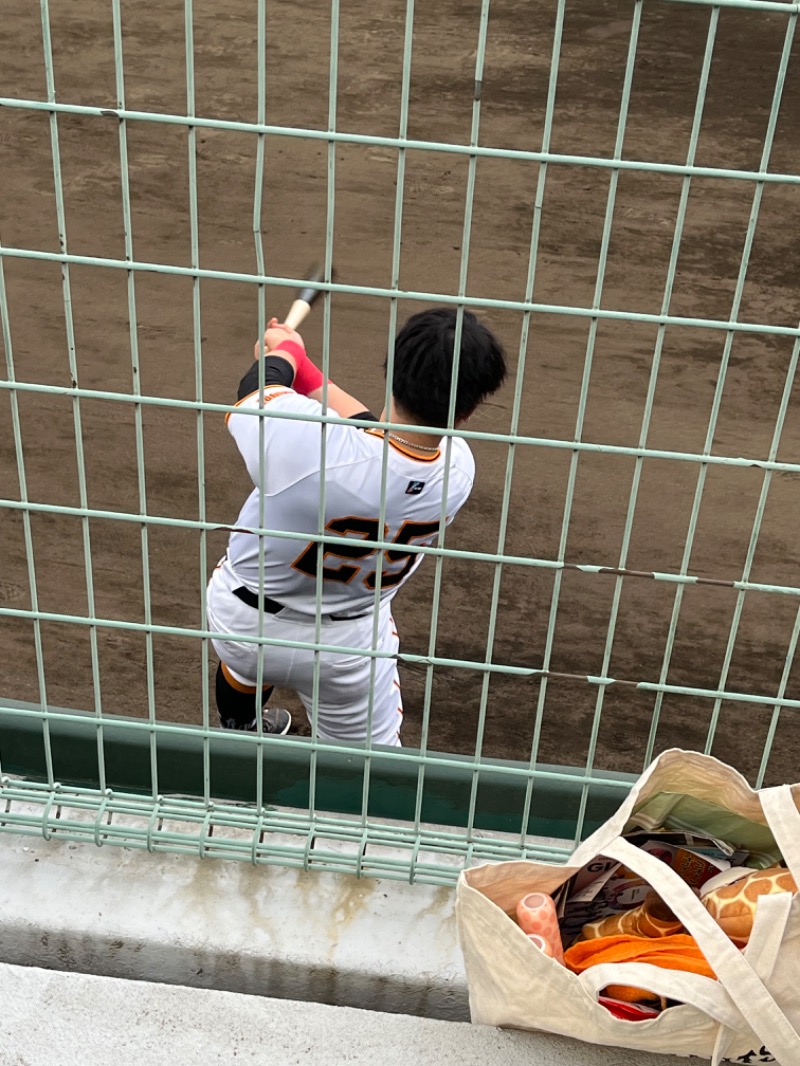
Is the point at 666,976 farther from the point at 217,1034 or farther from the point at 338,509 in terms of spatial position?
the point at 338,509

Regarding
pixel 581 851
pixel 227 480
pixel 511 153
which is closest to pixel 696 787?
pixel 581 851

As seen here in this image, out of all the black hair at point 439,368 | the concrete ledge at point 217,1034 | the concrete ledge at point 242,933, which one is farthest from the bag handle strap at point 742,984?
the black hair at point 439,368

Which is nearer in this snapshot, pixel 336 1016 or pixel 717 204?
pixel 336 1016

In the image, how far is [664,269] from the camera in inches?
258

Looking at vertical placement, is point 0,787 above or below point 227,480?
above

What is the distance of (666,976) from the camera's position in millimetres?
1514

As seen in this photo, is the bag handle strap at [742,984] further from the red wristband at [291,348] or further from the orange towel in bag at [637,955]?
the red wristband at [291,348]

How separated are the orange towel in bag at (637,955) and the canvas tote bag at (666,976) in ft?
0.15

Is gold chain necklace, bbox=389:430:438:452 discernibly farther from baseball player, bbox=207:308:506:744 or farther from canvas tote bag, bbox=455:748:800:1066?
canvas tote bag, bbox=455:748:800:1066

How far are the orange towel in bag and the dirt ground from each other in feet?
Result: 1.23

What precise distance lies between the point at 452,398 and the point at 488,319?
168 inches

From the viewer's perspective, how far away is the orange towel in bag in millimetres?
1562

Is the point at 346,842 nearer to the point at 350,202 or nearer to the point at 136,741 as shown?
the point at 136,741

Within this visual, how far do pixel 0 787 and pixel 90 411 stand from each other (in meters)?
3.05
